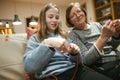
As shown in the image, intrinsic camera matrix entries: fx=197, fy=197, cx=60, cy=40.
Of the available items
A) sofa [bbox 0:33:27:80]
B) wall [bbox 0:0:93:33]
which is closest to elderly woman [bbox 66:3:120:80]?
sofa [bbox 0:33:27:80]

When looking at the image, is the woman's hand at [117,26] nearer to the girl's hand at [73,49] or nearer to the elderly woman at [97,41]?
the elderly woman at [97,41]

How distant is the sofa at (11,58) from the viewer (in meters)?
1.46

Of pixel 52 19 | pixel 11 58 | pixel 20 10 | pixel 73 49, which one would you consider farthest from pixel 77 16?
pixel 20 10

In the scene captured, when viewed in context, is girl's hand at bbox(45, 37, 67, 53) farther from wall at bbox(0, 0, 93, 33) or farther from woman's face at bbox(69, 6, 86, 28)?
wall at bbox(0, 0, 93, 33)

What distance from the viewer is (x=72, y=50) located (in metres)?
1.29

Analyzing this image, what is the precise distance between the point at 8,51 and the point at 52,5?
1.60 feet

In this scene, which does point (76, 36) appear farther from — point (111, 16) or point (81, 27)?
point (111, 16)

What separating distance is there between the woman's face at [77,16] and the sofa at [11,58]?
0.48 metres

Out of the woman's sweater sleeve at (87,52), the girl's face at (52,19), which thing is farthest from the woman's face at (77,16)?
the girl's face at (52,19)

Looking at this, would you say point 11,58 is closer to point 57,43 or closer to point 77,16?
point 57,43

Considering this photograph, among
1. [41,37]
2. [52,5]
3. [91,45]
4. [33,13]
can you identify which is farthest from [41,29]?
[33,13]

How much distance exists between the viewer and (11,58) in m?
1.49

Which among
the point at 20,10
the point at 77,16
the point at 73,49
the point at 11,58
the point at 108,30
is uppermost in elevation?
the point at 20,10

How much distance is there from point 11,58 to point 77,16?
2.08 ft
